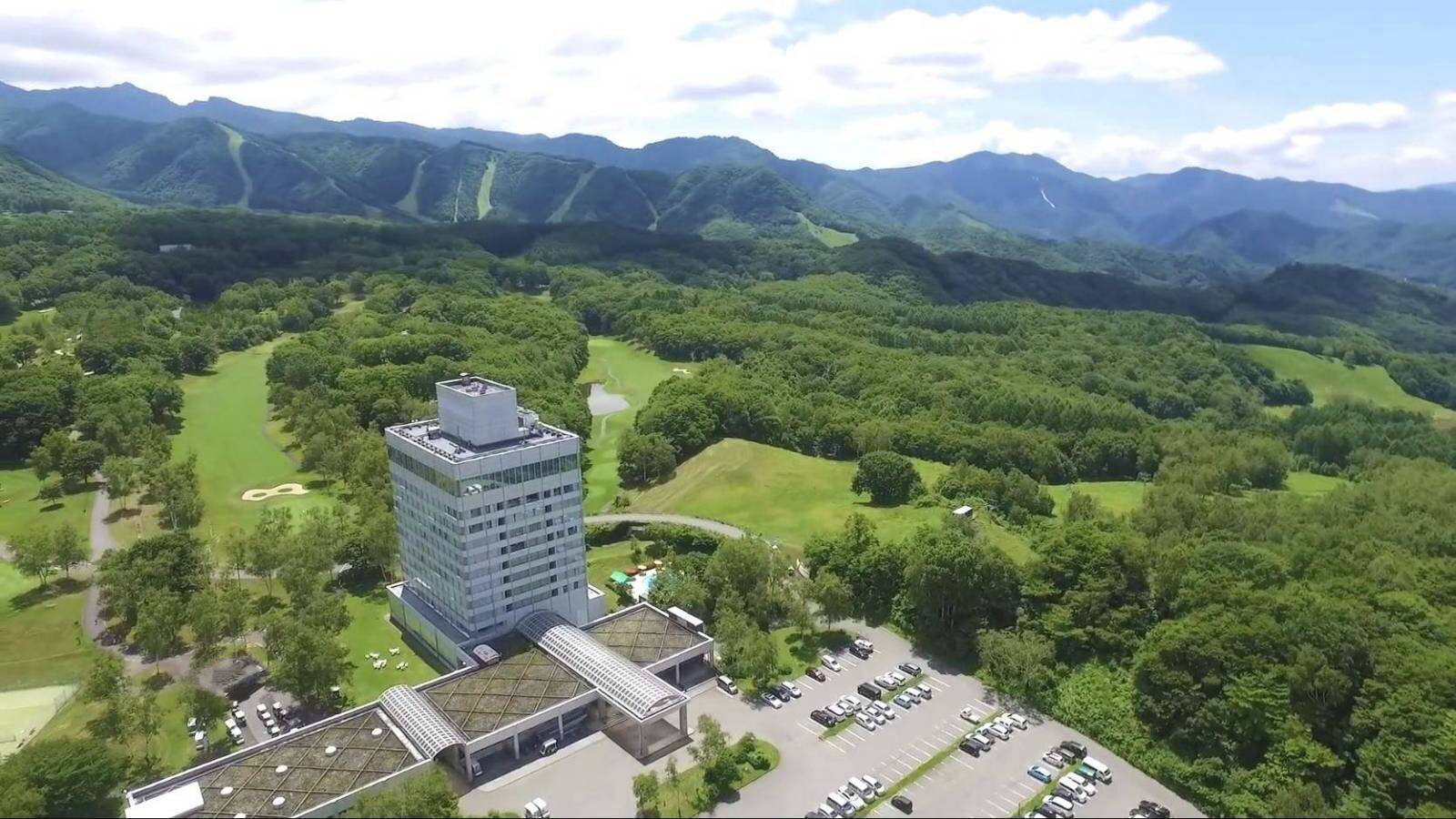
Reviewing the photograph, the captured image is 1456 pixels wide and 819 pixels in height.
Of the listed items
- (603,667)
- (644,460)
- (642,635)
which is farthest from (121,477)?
(603,667)

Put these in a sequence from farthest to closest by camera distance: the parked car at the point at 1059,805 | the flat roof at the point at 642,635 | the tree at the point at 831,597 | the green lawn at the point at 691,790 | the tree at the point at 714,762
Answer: the tree at the point at 831,597 < the flat roof at the point at 642,635 < the tree at the point at 714,762 < the green lawn at the point at 691,790 < the parked car at the point at 1059,805

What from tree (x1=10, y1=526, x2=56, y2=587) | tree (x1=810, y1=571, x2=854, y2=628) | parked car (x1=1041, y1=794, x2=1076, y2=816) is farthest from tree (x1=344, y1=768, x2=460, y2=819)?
tree (x1=10, y1=526, x2=56, y2=587)

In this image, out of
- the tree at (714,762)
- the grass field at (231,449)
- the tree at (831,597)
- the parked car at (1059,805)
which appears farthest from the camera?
the grass field at (231,449)

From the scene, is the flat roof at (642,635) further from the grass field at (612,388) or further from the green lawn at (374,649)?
the grass field at (612,388)

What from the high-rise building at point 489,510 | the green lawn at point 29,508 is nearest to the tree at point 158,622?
the high-rise building at point 489,510

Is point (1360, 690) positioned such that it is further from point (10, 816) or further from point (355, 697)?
point (10, 816)

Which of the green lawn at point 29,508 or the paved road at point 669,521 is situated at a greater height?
the paved road at point 669,521
